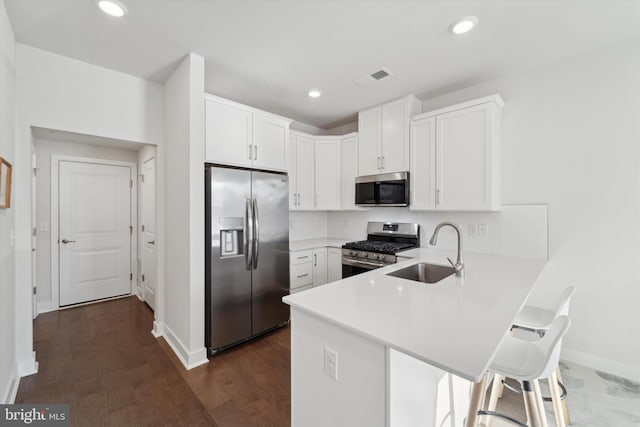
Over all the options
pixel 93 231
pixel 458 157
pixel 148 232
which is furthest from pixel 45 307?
pixel 458 157

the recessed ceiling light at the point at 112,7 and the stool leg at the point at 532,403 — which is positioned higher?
the recessed ceiling light at the point at 112,7

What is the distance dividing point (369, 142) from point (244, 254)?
2090mm

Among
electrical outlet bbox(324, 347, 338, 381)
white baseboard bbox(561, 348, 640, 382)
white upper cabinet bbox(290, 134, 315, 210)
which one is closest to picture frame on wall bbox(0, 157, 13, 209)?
electrical outlet bbox(324, 347, 338, 381)

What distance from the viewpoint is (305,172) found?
3803 mm

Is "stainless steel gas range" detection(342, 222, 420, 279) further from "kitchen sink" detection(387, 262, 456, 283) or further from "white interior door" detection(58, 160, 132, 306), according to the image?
"white interior door" detection(58, 160, 132, 306)

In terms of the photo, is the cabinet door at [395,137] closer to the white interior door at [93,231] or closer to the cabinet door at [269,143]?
the cabinet door at [269,143]

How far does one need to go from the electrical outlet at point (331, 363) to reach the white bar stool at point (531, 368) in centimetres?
66

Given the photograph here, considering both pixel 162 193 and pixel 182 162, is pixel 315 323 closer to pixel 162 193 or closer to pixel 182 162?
pixel 182 162

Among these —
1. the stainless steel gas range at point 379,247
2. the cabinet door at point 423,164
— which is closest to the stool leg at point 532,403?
the stainless steel gas range at point 379,247

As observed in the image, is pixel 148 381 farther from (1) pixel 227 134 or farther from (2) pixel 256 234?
(1) pixel 227 134

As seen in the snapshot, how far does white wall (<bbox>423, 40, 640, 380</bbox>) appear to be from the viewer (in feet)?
7.13

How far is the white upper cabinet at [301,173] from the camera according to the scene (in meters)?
3.67

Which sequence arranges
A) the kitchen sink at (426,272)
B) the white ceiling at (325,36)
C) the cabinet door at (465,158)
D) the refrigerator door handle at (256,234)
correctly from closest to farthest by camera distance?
the white ceiling at (325,36)
the kitchen sink at (426,272)
the cabinet door at (465,158)
the refrigerator door handle at (256,234)

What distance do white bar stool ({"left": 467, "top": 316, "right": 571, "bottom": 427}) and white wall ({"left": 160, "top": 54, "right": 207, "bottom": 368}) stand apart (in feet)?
7.01
